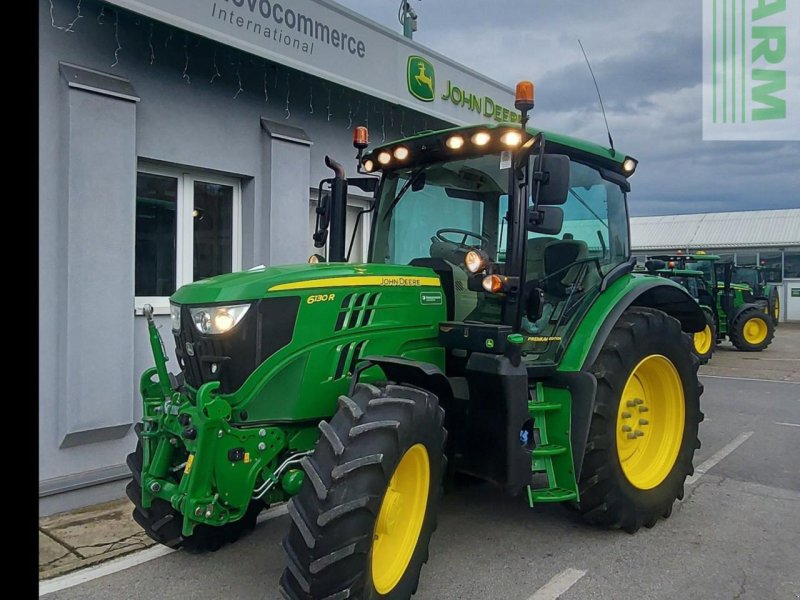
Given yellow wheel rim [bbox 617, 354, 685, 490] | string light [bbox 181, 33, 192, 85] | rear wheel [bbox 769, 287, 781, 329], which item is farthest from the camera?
rear wheel [bbox 769, 287, 781, 329]

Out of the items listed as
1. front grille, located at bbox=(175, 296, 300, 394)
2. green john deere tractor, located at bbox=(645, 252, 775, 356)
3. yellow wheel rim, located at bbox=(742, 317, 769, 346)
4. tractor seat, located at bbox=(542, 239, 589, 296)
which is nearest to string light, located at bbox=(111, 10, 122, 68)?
front grille, located at bbox=(175, 296, 300, 394)

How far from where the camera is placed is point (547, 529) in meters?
4.48

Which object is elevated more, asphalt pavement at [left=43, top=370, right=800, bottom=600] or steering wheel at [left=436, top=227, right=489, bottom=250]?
steering wheel at [left=436, top=227, right=489, bottom=250]

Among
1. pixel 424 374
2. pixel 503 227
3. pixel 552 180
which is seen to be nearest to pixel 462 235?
pixel 503 227

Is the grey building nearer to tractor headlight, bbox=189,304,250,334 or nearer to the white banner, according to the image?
the white banner

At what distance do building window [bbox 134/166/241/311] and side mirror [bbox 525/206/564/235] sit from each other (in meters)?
3.54

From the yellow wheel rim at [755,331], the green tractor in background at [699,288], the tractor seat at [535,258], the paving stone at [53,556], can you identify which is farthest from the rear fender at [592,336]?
the yellow wheel rim at [755,331]

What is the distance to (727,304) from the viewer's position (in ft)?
52.6

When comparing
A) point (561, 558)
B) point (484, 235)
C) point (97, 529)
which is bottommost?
point (97, 529)

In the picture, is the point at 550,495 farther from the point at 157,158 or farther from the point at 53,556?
the point at 157,158

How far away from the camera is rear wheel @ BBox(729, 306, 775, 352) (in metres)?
16.1

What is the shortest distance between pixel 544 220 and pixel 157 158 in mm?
3564

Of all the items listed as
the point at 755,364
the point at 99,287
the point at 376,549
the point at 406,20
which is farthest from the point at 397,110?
the point at 755,364

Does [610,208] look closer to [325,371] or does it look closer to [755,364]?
[325,371]
